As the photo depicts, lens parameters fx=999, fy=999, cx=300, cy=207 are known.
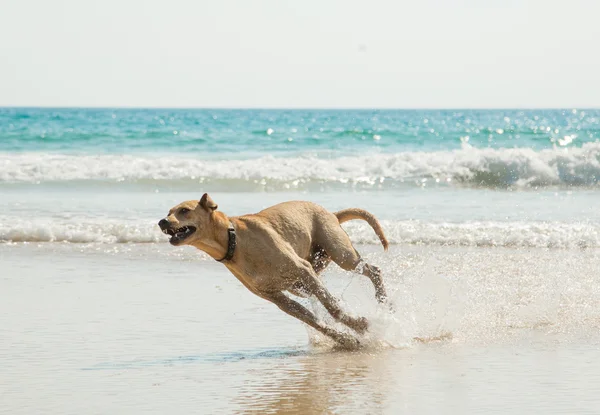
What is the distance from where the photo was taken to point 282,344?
25.5 ft

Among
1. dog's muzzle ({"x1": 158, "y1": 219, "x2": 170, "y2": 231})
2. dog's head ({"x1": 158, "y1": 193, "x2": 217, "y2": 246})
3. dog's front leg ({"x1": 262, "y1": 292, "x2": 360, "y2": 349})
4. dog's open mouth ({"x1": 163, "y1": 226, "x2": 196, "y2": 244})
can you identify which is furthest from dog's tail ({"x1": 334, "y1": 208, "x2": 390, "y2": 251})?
dog's muzzle ({"x1": 158, "y1": 219, "x2": 170, "y2": 231})

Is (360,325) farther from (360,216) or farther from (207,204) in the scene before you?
(207,204)

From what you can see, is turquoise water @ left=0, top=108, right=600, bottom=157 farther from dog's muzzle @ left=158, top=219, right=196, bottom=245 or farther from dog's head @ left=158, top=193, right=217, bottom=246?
dog's muzzle @ left=158, top=219, right=196, bottom=245

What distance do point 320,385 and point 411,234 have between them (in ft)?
23.9

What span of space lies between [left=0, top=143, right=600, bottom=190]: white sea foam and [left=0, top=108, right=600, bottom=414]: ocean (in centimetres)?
76

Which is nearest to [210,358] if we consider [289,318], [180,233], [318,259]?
[180,233]

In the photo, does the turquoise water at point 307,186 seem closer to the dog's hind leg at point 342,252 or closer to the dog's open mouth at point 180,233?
the dog's hind leg at point 342,252

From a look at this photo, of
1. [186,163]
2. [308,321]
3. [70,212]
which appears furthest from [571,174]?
[308,321]

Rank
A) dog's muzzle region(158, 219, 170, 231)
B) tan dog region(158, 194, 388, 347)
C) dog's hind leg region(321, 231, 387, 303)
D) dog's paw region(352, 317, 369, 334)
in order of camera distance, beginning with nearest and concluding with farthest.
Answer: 1. dog's muzzle region(158, 219, 170, 231)
2. tan dog region(158, 194, 388, 347)
3. dog's paw region(352, 317, 369, 334)
4. dog's hind leg region(321, 231, 387, 303)

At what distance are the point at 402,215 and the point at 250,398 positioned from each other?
32.8ft

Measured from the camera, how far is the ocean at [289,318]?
6.11 m

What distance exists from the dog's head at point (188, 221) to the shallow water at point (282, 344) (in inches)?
35.1

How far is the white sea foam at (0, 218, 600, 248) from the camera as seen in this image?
13023mm

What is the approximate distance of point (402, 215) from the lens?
621 inches
